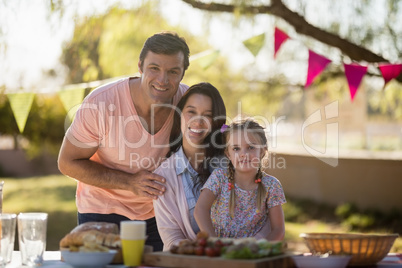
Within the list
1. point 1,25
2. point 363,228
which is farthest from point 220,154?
point 363,228

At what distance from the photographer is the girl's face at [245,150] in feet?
9.14

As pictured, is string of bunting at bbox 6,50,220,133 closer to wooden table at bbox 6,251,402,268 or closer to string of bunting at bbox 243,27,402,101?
string of bunting at bbox 243,27,402,101

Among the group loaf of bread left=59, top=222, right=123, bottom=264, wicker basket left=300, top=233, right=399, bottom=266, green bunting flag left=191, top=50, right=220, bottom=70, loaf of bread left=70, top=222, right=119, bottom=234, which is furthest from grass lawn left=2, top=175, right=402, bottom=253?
loaf of bread left=59, top=222, right=123, bottom=264

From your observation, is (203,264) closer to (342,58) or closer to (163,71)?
(163,71)

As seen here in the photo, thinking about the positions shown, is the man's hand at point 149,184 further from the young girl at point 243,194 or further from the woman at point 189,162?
the young girl at point 243,194

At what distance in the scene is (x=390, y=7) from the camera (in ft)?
19.8

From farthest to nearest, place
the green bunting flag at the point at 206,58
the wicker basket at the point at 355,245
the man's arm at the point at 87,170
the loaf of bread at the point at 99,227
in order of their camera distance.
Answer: the green bunting flag at the point at 206,58, the man's arm at the point at 87,170, the loaf of bread at the point at 99,227, the wicker basket at the point at 355,245

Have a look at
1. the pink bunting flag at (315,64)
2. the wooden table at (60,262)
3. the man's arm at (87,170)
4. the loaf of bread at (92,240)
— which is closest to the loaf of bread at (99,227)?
the loaf of bread at (92,240)

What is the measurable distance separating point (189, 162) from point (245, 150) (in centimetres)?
32

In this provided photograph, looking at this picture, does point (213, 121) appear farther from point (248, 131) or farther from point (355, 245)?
point (355, 245)

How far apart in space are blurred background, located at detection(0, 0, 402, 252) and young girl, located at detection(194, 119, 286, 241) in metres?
2.13

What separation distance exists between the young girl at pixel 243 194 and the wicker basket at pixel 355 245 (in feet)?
1.77

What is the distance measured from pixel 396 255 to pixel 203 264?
0.96 metres

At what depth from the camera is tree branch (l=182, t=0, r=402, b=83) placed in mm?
5328
